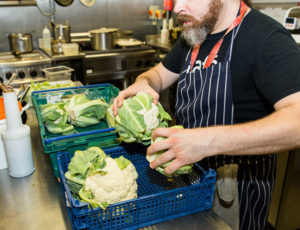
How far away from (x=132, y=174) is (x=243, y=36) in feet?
2.52

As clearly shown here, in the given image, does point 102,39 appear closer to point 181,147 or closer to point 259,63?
point 259,63

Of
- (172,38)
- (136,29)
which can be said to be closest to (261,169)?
(172,38)

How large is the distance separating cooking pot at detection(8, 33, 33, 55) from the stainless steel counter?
2.75m

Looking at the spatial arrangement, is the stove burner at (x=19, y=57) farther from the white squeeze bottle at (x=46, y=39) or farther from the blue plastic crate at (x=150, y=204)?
the blue plastic crate at (x=150, y=204)

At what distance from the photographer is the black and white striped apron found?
4.32ft

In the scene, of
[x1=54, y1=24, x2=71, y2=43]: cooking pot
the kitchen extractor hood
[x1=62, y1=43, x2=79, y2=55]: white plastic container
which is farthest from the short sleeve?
the kitchen extractor hood

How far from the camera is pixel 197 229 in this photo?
0.95 meters

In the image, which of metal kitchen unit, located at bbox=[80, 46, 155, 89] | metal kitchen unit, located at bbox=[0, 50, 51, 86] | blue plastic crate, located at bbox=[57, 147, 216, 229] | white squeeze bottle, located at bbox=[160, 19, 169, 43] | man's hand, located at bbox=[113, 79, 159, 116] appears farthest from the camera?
white squeeze bottle, located at bbox=[160, 19, 169, 43]

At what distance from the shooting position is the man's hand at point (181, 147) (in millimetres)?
934

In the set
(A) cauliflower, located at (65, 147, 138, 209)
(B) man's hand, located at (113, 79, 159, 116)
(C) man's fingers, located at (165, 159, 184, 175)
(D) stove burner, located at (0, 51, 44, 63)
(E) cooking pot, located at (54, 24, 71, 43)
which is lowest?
(D) stove burner, located at (0, 51, 44, 63)

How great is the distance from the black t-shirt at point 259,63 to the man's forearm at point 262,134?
112mm

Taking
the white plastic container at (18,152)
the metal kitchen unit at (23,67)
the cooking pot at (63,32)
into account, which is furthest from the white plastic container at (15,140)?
the cooking pot at (63,32)

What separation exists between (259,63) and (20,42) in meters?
3.29

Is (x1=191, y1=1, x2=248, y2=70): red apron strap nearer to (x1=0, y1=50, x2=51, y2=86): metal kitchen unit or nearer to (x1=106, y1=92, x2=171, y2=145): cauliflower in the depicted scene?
(x1=106, y1=92, x2=171, y2=145): cauliflower
